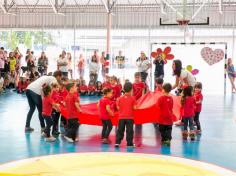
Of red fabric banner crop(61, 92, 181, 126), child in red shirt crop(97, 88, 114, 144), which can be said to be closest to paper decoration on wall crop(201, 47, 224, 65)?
red fabric banner crop(61, 92, 181, 126)

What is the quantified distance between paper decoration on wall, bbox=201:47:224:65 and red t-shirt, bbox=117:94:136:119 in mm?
11573

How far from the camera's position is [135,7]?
22531mm

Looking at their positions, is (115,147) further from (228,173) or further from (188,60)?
(188,60)

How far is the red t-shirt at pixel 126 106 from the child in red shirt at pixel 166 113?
534 millimetres

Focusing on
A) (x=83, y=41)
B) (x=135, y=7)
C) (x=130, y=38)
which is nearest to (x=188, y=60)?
(x=135, y=7)

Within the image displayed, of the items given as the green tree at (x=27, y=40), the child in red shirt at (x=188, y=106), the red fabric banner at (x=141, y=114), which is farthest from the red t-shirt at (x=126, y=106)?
the green tree at (x=27, y=40)

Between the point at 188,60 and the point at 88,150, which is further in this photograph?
the point at 188,60

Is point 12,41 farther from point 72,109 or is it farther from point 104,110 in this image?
point 104,110

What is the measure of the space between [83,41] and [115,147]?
2066 cm

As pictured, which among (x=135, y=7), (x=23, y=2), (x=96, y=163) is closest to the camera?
(x=96, y=163)

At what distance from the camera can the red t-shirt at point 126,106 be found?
22.4ft

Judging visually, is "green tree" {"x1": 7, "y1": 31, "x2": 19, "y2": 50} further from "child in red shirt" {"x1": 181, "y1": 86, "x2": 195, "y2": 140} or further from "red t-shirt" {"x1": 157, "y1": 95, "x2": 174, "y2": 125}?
"red t-shirt" {"x1": 157, "y1": 95, "x2": 174, "y2": 125}

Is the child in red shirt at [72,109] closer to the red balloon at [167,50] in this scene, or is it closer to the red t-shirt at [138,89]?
the red t-shirt at [138,89]

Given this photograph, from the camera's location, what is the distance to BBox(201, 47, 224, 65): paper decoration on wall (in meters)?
17.6
